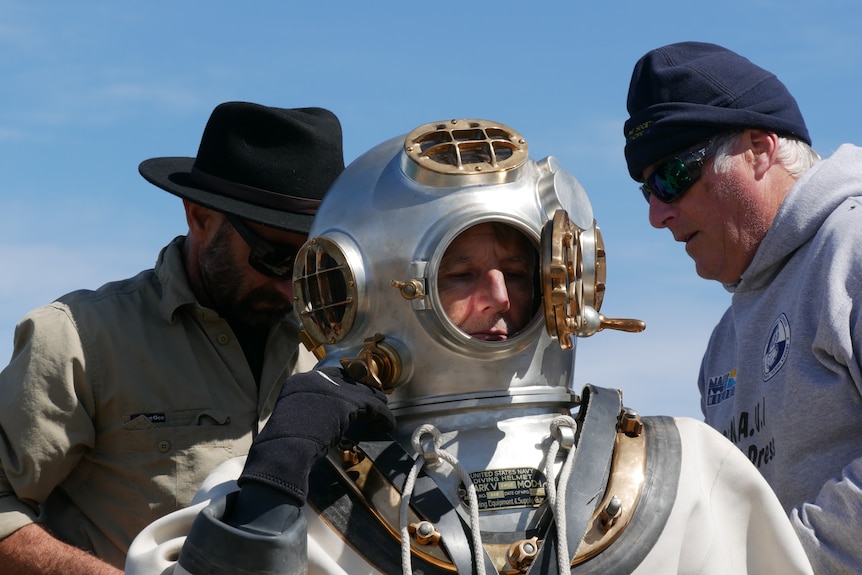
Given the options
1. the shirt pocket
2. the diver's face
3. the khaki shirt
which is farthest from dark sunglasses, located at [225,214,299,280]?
the diver's face

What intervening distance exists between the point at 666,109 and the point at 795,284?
2.54 ft

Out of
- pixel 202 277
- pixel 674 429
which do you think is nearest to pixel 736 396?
pixel 674 429

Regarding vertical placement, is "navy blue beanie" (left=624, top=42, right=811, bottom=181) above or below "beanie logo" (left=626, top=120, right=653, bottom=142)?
above

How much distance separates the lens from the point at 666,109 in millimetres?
4582

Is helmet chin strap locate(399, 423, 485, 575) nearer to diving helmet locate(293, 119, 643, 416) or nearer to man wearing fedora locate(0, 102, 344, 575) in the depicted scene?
diving helmet locate(293, 119, 643, 416)

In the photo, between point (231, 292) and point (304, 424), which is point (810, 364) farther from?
point (231, 292)

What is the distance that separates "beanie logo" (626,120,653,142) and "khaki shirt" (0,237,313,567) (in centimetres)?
147

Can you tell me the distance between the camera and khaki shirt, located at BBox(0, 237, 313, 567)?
174 inches

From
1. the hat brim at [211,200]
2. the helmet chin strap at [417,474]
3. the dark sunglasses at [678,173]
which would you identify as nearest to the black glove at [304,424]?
the helmet chin strap at [417,474]

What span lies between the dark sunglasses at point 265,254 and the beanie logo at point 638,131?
4.03 ft

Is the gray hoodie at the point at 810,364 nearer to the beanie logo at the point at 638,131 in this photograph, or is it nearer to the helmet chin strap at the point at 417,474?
the beanie logo at the point at 638,131

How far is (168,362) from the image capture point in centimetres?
462

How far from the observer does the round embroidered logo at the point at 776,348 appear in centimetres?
414

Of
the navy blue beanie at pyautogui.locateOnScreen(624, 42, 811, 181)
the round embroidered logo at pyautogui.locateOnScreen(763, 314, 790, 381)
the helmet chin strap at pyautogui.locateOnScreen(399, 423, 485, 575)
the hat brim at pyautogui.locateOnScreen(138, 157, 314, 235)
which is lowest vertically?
Answer: the helmet chin strap at pyautogui.locateOnScreen(399, 423, 485, 575)
